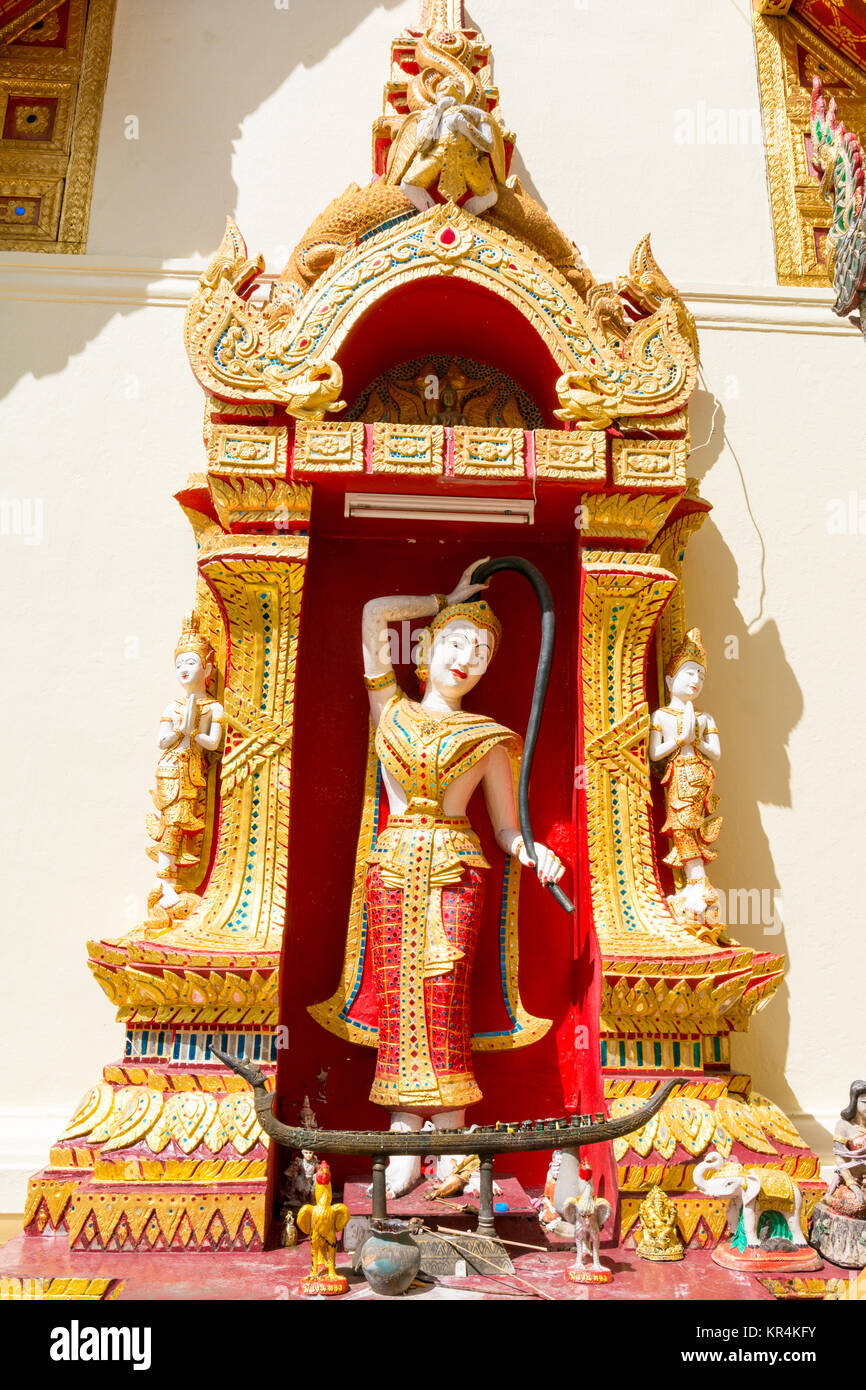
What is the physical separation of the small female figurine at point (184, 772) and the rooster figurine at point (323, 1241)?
1583 millimetres

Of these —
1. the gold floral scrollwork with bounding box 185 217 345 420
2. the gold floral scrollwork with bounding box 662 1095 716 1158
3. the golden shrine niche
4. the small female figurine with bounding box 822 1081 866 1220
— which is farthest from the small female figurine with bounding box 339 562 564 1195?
the small female figurine with bounding box 822 1081 866 1220

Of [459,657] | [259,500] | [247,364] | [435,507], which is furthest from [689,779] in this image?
[247,364]

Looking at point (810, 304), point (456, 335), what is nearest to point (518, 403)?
point (456, 335)

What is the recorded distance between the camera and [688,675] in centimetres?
537

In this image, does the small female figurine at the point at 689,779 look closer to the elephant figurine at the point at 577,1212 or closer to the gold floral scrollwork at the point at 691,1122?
the gold floral scrollwork at the point at 691,1122

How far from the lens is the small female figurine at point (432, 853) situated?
470 cm

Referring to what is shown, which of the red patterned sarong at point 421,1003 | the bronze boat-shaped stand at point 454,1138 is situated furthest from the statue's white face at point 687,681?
the bronze boat-shaped stand at point 454,1138

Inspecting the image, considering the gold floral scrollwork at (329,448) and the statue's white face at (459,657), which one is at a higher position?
the gold floral scrollwork at (329,448)

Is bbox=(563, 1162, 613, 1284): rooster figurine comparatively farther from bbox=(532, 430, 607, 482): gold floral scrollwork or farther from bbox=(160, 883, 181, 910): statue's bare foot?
bbox=(532, 430, 607, 482): gold floral scrollwork

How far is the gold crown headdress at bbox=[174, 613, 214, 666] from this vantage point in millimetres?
5254

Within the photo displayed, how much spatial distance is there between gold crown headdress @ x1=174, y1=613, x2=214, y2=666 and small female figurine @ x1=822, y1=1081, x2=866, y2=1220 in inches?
126

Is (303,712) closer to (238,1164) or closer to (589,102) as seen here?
(238,1164)

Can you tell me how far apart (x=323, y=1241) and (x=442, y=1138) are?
486 millimetres

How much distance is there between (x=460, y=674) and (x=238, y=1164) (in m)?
2.11
